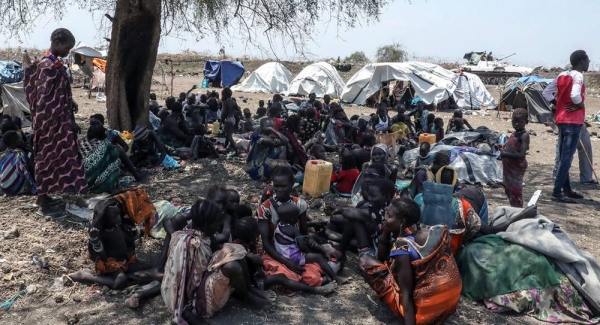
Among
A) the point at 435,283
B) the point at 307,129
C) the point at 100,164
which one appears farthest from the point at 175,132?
the point at 435,283

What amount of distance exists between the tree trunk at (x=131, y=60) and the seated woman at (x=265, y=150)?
203 centimetres

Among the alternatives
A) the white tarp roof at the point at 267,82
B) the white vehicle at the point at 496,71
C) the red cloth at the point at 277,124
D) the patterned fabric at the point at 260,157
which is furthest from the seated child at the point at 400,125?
the white vehicle at the point at 496,71

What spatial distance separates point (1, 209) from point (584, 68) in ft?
20.5

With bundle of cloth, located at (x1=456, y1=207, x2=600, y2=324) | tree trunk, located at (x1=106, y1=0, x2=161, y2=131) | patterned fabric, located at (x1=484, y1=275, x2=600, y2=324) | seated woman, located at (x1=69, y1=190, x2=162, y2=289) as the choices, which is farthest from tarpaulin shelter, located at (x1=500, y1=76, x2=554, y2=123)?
seated woman, located at (x1=69, y1=190, x2=162, y2=289)

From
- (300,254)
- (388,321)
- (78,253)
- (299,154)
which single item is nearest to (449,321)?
(388,321)

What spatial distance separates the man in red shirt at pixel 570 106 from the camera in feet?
19.1

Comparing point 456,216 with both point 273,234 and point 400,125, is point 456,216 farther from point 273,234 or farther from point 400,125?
point 400,125

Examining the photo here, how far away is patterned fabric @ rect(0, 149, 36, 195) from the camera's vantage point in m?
5.34

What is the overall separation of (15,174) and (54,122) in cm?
115

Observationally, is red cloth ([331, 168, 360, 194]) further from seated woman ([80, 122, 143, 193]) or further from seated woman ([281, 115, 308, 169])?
seated woman ([80, 122, 143, 193])

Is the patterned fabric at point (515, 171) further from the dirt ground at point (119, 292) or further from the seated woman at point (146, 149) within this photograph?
the seated woman at point (146, 149)

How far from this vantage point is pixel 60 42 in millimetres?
4543

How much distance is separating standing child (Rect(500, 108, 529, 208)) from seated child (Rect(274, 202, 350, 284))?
2233 millimetres

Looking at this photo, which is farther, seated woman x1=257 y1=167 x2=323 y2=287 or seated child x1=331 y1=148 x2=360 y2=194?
seated child x1=331 y1=148 x2=360 y2=194
